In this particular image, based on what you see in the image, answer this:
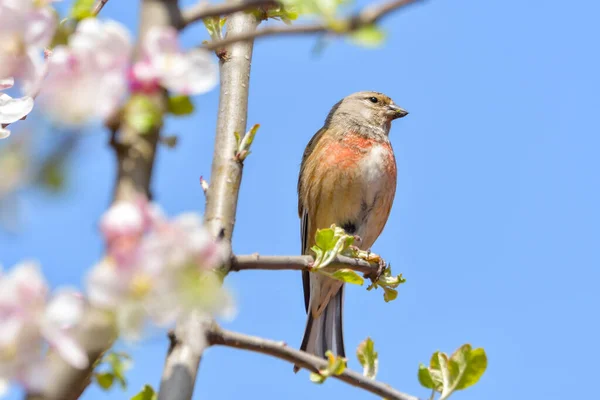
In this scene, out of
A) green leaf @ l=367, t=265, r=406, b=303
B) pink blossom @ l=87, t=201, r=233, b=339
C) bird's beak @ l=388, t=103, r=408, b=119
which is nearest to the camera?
pink blossom @ l=87, t=201, r=233, b=339

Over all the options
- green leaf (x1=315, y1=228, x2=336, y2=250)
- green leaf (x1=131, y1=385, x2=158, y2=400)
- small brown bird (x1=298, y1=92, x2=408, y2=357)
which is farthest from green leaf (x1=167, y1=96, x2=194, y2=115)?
small brown bird (x1=298, y1=92, x2=408, y2=357)

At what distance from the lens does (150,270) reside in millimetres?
1364

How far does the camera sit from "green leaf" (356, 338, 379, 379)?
301 cm

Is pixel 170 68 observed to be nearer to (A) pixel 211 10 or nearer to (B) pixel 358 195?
(A) pixel 211 10

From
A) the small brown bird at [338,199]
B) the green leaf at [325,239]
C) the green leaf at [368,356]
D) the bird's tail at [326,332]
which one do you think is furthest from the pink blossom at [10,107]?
the small brown bird at [338,199]

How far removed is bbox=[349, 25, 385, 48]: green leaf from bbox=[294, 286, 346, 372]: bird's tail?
4850 mm

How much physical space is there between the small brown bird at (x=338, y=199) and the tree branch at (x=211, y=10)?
4990mm

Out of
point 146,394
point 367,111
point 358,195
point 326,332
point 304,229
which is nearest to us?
point 146,394

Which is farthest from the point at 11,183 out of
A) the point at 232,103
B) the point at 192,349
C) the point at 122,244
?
the point at 232,103

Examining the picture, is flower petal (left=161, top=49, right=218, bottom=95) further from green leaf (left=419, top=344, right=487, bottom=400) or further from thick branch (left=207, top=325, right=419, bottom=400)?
green leaf (left=419, top=344, right=487, bottom=400)

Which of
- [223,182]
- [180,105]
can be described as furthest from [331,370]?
[180,105]

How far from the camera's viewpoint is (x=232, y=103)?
3.47 m

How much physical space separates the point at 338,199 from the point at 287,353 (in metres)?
4.32

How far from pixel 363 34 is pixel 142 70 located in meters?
0.42
